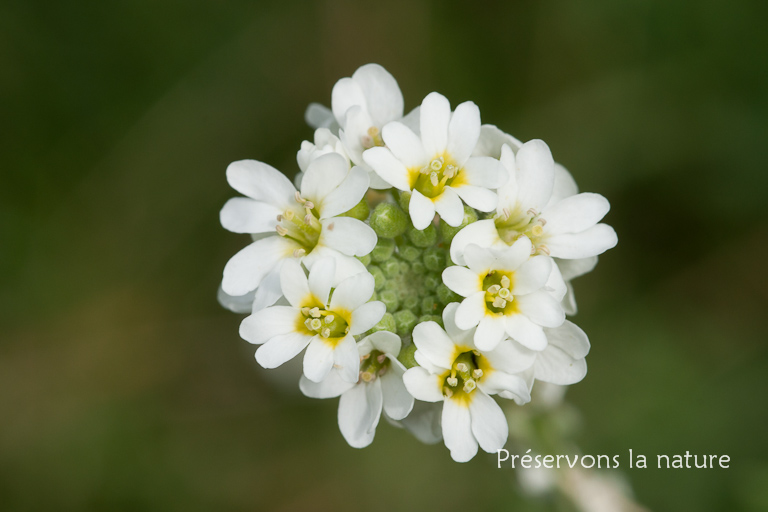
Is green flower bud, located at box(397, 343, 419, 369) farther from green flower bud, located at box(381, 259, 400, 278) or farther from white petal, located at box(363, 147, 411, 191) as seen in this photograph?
white petal, located at box(363, 147, 411, 191)

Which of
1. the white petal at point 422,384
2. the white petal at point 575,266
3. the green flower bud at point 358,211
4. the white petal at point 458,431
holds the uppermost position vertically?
the white petal at point 575,266

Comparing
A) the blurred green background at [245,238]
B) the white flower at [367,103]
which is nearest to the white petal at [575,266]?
the white flower at [367,103]

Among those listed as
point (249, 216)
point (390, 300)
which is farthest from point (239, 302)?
point (390, 300)

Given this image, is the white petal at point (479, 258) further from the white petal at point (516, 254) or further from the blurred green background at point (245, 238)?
the blurred green background at point (245, 238)

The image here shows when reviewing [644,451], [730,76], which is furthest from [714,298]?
[730,76]

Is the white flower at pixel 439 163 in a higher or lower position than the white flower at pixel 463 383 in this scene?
higher

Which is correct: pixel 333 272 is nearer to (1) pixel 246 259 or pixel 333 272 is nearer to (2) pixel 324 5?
(1) pixel 246 259

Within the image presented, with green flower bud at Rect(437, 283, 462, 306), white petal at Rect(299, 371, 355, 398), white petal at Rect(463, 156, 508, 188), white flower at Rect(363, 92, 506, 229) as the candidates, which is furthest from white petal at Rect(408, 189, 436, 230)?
white petal at Rect(299, 371, 355, 398)
